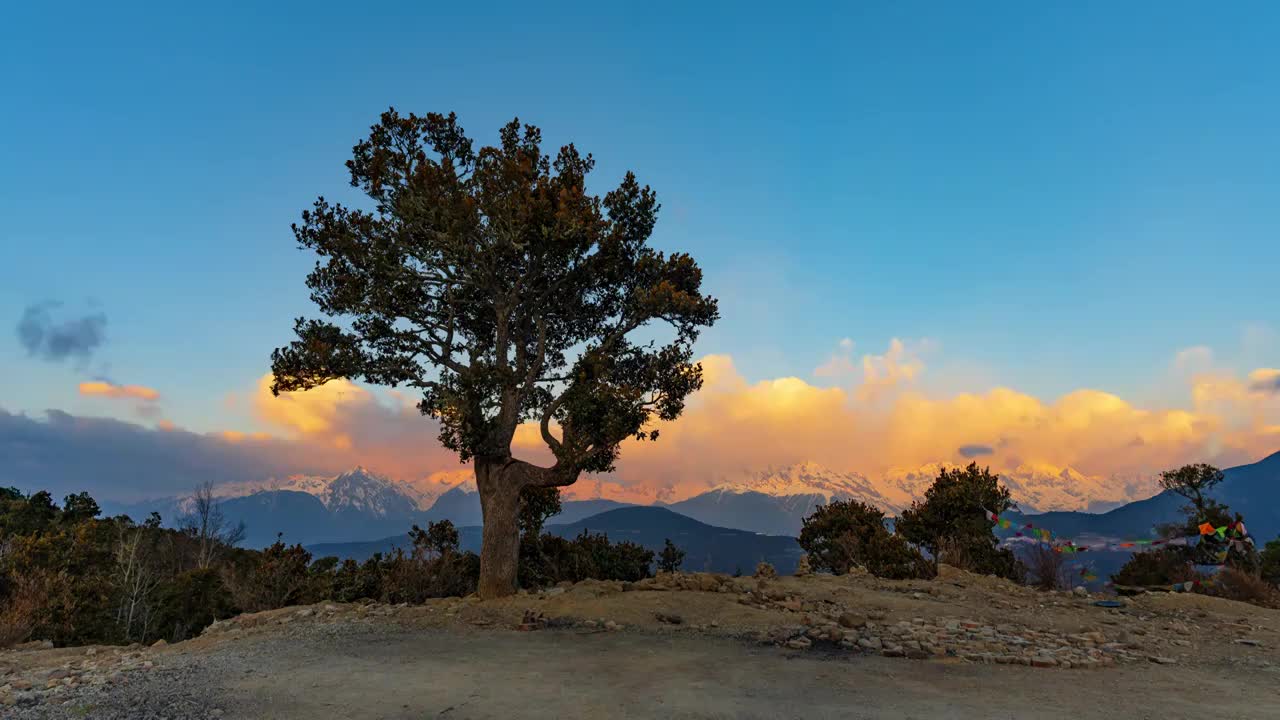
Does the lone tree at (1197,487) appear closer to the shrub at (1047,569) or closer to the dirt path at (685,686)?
the shrub at (1047,569)

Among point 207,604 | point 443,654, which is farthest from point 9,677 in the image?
point 207,604

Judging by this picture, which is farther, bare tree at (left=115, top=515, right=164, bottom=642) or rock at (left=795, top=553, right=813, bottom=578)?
bare tree at (left=115, top=515, right=164, bottom=642)

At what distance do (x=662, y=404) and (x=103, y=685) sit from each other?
1347cm

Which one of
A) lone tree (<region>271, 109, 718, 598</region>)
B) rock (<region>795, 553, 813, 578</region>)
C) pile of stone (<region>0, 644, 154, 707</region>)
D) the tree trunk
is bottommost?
pile of stone (<region>0, 644, 154, 707</region>)

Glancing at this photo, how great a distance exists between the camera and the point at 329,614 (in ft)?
56.6

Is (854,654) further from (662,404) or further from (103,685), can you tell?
(103,685)

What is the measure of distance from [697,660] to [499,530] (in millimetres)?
9346

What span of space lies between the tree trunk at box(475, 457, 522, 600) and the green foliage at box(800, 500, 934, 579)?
47.3 feet

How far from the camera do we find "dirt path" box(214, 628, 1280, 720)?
329 inches

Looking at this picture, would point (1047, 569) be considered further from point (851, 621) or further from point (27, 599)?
point (27, 599)

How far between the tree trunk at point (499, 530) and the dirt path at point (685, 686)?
6.07m

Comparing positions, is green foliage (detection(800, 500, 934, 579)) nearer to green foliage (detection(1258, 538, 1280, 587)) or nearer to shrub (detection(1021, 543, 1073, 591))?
shrub (detection(1021, 543, 1073, 591))

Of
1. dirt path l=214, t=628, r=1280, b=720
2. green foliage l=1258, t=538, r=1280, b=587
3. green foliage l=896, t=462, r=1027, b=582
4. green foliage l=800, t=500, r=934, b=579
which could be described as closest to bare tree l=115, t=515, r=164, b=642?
dirt path l=214, t=628, r=1280, b=720

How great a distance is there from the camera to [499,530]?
19.1m
